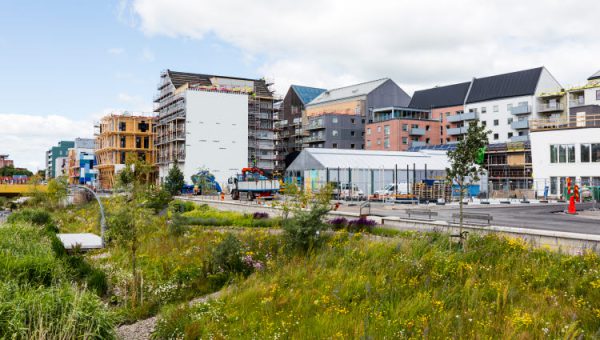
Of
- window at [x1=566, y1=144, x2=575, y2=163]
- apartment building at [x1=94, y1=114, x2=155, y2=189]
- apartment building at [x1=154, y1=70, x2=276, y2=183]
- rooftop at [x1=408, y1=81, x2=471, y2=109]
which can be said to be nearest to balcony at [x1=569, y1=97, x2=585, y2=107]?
rooftop at [x1=408, y1=81, x2=471, y2=109]

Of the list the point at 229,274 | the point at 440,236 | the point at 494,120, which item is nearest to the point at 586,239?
the point at 440,236

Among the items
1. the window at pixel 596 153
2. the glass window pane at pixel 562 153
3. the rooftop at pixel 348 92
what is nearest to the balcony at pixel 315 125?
the rooftop at pixel 348 92

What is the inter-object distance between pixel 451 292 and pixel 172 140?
7129cm

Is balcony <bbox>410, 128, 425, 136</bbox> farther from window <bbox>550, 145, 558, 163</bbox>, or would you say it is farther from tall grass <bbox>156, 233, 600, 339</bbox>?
tall grass <bbox>156, 233, 600, 339</bbox>

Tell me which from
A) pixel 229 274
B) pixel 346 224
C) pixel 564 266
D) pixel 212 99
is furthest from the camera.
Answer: pixel 212 99

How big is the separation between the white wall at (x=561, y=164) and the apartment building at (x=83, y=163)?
85636 mm

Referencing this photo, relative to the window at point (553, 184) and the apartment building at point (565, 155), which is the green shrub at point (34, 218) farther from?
the window at point (553, 184)

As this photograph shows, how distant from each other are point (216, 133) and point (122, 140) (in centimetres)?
2306

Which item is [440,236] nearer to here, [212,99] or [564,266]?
[564,266]

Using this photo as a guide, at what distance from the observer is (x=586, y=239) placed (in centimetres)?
1480

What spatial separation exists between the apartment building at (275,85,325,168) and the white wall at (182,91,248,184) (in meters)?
20.0

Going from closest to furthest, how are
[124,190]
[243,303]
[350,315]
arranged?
[350,315] → [243,303] → [124,190]

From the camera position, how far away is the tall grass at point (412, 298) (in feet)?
28.3

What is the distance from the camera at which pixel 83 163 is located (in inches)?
4540
